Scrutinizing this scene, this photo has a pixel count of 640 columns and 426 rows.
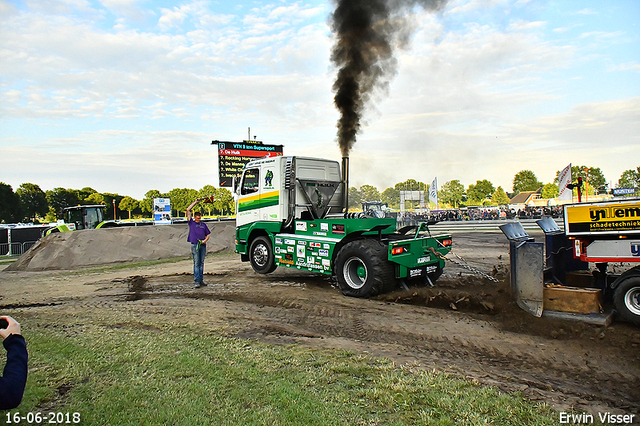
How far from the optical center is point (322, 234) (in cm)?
879

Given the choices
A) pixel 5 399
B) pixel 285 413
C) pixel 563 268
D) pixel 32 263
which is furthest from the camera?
pixel 32 263

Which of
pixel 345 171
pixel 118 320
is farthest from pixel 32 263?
pixel 345 171

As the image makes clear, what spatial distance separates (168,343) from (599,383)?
15.9 ft

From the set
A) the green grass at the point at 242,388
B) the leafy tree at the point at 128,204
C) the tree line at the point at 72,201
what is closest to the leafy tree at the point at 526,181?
the tree line at the point at 72,201

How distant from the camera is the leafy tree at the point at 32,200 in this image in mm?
65438

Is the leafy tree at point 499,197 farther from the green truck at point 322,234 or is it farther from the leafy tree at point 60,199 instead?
the green truck at point 322,234

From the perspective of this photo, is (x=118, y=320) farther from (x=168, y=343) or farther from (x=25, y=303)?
(x=25, y=303)

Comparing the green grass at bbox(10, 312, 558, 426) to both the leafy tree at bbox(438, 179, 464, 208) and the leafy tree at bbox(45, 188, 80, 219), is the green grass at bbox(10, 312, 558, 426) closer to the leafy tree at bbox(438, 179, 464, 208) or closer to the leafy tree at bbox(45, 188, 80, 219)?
the leafy tree at bbox(45, 188, 80, 219)

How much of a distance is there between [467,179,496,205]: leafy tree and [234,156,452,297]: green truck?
11009 centimetres

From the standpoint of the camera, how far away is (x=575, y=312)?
5641 mm

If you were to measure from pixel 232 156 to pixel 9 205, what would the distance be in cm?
5320

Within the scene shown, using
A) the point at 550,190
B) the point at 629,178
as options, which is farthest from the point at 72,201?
the point at 629,178

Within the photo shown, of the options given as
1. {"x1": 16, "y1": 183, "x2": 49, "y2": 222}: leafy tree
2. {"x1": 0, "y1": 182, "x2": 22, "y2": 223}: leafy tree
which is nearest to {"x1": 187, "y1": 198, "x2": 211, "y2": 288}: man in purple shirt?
{"x1": 0, "y1": 182, "x2": 22, "y2": 223}: leafy tree

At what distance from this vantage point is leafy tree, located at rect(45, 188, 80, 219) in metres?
76.3
